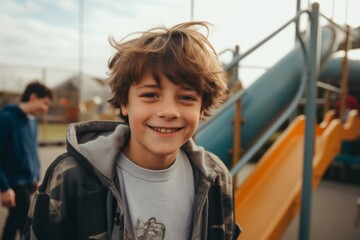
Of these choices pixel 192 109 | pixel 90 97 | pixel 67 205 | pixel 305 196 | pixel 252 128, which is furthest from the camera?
pixel 90 97

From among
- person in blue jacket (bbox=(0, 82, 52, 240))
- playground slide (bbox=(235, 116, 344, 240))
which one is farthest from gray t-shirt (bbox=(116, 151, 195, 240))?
person in blue jacket (bbox=(0, 82, 52, 240))

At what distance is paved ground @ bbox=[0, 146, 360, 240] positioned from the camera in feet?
11.5

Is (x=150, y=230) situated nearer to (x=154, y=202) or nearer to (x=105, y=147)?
(x=154, y=202)

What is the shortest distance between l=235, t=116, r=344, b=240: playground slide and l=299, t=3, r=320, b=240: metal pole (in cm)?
11

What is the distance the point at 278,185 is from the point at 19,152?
189 cm

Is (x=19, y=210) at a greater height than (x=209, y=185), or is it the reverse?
(x=209, y=185)

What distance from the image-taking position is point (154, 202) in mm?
1052

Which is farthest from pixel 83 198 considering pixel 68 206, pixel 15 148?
pixel 15 148

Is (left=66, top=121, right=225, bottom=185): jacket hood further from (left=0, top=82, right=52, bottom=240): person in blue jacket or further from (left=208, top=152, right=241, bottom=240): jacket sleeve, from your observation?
(left=0, top=82, right=52, bottom=240): person in blue jacket

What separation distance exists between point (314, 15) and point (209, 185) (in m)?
1.54

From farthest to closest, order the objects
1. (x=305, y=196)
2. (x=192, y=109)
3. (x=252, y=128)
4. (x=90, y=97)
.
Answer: (x=90, y=97) → (x=252, y=128) → (x=305, y=196) → (x=192, y=109)

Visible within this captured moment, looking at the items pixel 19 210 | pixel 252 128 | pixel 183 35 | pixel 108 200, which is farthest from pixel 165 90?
pixel 19 210

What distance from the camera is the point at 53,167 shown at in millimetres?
964

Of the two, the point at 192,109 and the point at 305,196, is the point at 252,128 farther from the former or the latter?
the point at 192,109
